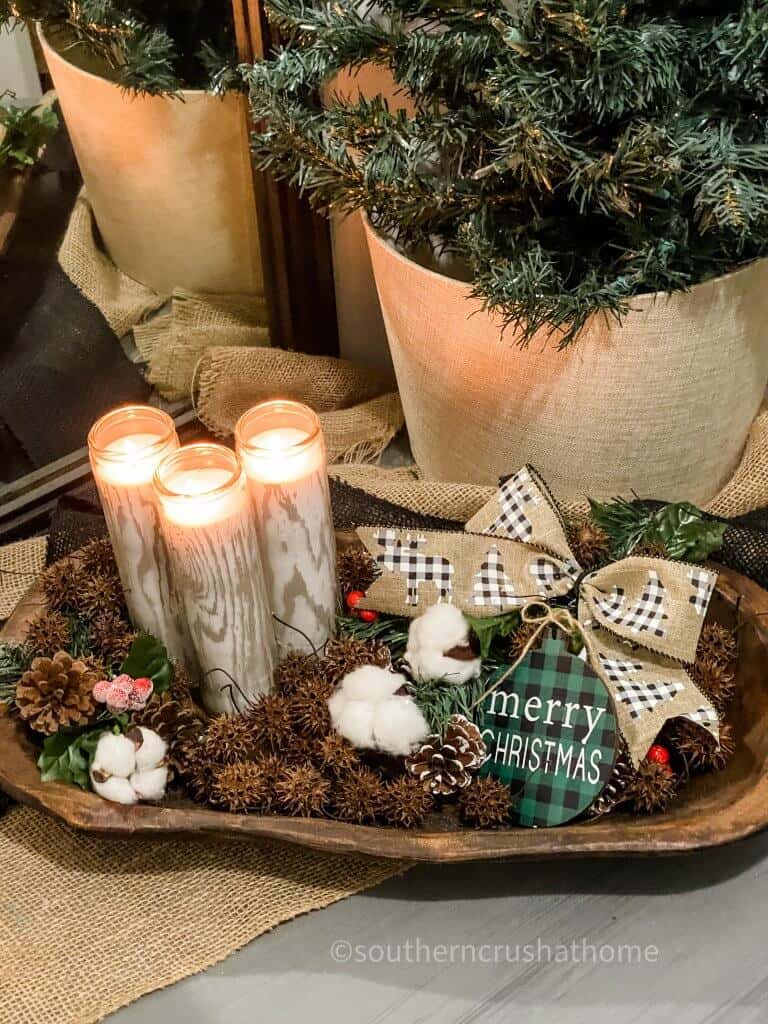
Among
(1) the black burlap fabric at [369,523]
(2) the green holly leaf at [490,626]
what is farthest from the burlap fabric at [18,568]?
(2) the green holly leaf at [490,626]

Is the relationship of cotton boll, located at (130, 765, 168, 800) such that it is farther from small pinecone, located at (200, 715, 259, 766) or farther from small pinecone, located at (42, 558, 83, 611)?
small pinecone, located at (42, 558, 83, 611)

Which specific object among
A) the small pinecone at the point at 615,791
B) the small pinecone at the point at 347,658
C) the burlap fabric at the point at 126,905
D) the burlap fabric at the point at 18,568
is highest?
the small pinecone at the point at 347,658

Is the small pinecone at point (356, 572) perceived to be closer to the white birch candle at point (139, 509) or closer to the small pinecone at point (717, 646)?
the white birch candle at point (139, 509)

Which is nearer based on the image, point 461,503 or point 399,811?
point 399,811

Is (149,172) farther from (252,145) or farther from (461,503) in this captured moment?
(461,503)

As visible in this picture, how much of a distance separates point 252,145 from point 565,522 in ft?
1.13

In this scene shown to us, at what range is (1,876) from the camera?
653mm

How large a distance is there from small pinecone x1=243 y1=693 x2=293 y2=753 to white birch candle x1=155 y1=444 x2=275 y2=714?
2 cm

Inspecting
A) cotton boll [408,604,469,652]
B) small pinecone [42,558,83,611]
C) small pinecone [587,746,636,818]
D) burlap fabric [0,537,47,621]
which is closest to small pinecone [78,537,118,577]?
small pinecone [42,558,83,611]

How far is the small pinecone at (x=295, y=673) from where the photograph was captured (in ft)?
2.17

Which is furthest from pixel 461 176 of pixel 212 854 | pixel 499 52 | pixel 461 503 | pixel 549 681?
pixel 212 854

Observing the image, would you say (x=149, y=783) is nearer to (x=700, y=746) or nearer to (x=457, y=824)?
(x=457, y=824)

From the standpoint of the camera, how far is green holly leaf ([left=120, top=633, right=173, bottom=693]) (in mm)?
651

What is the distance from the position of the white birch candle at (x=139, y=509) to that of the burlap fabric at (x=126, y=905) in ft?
0.43
